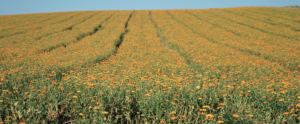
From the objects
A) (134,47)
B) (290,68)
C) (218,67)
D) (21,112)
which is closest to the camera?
(21,112)

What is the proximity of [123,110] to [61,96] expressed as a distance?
173 cm

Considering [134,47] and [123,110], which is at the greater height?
[134,47]

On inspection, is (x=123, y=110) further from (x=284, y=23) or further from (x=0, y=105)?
(x=284, y=23)

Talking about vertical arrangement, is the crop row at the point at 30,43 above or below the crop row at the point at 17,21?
below

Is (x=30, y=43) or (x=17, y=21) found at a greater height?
(x=17, y=21)

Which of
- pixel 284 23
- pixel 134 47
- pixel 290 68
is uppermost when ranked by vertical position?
pixel 284 23

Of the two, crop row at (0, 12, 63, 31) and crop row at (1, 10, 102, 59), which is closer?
crop row at (1, 10, 102, 59)

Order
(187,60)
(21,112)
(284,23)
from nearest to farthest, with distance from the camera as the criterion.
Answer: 1. (21,112)
2. (187,60)
3. (284,23)

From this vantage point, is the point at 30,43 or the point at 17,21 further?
the point at 17,21

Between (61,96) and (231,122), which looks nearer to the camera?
(231,122)

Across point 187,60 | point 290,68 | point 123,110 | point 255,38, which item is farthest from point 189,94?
point 255,38

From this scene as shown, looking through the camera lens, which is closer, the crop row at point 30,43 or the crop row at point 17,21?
the crop row at point 30,43

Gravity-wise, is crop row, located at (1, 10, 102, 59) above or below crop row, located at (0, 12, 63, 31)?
below

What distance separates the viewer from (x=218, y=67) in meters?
10.4
